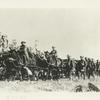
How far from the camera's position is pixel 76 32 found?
15.8ft

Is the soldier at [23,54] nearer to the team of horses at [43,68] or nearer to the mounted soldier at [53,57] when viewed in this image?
the team of horses at [43,68]

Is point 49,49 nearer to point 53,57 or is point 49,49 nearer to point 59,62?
point 53,57

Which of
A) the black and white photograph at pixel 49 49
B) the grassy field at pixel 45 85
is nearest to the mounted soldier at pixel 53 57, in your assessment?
the black and white photograph at pixel 49 49

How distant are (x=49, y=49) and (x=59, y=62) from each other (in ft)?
0.74

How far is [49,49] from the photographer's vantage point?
4.72 metres

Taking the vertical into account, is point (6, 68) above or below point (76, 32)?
below

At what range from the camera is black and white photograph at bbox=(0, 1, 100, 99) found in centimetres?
468

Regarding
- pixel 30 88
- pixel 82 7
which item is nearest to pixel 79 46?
pixel 82 7

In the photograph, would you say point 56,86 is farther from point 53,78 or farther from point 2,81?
point 2,81

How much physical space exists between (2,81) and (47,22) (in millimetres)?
949

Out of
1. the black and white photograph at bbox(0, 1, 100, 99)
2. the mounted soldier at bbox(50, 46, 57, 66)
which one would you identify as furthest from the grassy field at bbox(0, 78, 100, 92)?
the mounted soldier at bbox(50, 46, 57, 66)

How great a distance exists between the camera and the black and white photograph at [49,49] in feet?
15.4

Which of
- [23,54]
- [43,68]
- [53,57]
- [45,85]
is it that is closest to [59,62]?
[53,57]

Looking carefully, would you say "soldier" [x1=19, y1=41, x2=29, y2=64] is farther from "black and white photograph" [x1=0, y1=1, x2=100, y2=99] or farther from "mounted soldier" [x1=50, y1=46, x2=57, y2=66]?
"mounted soldier" [x1=50, y1=46, x2=57, y2=66]
